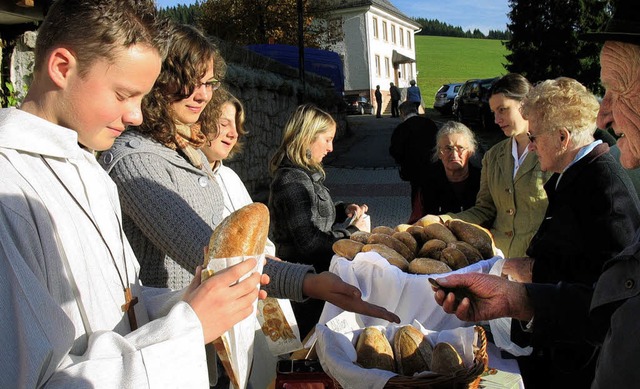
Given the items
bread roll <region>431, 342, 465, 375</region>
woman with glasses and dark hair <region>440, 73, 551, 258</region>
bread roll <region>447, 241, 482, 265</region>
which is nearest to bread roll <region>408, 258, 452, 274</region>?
bread roll <region>447, 241, 482, 265</region>

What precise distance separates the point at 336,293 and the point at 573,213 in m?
1.35

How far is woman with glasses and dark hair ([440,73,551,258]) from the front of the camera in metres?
3.99

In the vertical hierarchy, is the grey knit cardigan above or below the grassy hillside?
below

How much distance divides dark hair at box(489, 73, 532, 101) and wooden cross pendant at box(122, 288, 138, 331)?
144 inches

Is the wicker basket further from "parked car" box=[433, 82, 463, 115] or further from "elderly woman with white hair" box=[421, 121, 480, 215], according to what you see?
"parked car" box=[433, 82, 463, 115]

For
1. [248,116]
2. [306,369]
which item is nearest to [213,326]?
[306,369]

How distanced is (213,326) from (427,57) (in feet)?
230

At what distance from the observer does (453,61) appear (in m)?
66.6

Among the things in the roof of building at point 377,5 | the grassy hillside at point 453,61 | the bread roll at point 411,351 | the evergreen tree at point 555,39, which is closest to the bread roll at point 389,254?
the bread roll at point 411,351

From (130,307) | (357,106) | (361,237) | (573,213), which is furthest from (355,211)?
(357,106)

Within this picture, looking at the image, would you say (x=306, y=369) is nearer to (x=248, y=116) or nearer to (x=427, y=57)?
(x=248, y=116)

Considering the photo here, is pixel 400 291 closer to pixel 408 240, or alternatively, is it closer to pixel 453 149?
pixel 408 240

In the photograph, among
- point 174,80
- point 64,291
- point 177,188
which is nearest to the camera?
point 64,291

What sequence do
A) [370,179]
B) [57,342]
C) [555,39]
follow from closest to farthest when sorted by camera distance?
1. [57,342]
2. [370,179]
3. [555,39]
